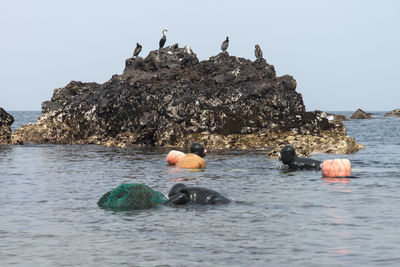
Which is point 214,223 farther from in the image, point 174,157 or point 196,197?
point 174,157

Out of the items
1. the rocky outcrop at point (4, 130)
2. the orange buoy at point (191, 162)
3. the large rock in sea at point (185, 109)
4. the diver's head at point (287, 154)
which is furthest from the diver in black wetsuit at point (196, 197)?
the rocky outcrop at point (4, 130)

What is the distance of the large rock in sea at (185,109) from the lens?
44406 mm

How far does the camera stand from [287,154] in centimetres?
2592

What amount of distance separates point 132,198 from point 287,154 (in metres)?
11.9

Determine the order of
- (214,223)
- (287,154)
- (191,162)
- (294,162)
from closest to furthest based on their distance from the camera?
(214,223)
(287,154)
(294,162)
(191,162)

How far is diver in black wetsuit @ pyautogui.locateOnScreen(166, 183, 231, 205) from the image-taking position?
51.5 ft

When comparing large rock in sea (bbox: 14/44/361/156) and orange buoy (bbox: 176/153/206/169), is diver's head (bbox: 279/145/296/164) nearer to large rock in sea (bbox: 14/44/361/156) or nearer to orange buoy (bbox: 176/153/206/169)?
orange buoy (bbox: 176/153/206/169)

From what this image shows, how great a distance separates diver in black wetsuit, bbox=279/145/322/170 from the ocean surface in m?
1.31

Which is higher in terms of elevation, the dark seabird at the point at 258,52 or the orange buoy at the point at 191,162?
the dark seabird at the point at 258,52

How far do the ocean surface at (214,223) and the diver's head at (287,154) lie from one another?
4.99ft

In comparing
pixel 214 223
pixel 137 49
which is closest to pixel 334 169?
pixel 214 223

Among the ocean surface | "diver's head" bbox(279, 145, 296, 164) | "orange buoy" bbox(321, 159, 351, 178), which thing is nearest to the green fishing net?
the ocean surface

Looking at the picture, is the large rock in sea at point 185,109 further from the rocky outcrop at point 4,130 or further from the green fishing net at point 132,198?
the green fishing net at point 132,198

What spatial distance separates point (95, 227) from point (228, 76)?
35.6m
